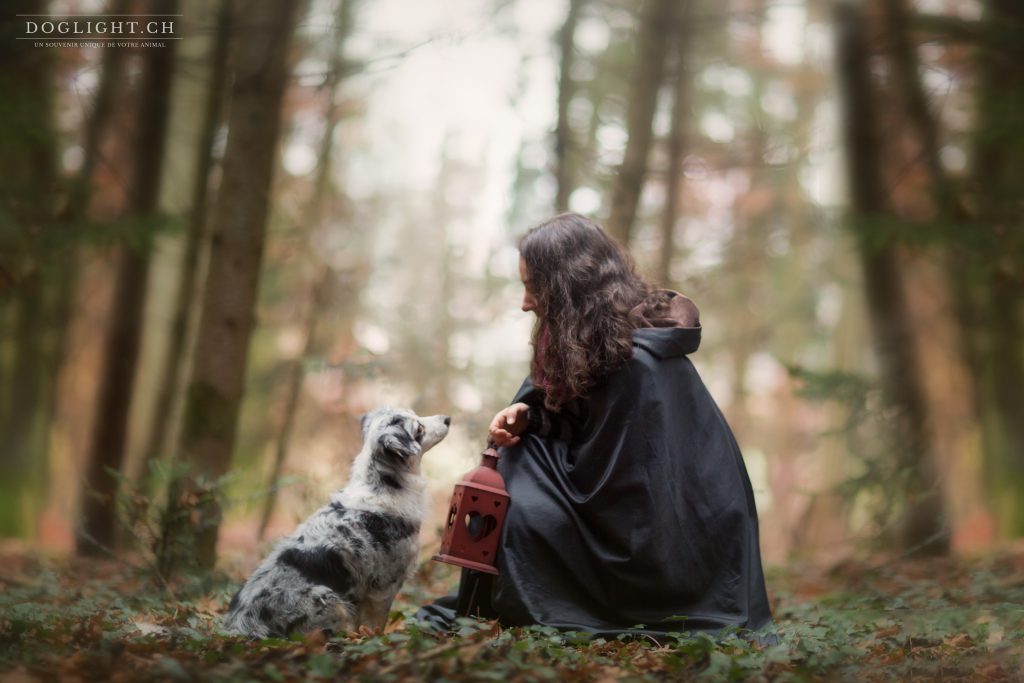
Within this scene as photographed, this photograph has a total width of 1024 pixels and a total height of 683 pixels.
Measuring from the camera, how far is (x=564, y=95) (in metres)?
11.0

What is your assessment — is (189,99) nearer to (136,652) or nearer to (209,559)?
(209,559)

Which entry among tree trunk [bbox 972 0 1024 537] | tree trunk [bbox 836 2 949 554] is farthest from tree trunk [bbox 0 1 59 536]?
tree trunk [bbox 972 0 1024 537]

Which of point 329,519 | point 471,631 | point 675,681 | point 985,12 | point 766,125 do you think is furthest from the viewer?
point 766,125

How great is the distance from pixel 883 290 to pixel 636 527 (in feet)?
21.1

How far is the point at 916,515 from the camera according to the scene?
9898 millimetres

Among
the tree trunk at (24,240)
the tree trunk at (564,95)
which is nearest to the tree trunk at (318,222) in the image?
the tree trunk at (564,95)

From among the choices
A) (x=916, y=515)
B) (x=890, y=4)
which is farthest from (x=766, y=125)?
(x=916, y=515)

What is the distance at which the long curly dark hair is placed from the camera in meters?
5.29

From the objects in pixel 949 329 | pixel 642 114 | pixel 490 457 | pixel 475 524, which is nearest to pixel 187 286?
pixel 642 114

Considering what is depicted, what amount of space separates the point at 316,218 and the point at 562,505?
9.08 meters

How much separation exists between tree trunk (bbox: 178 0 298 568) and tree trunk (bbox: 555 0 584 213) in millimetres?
4120

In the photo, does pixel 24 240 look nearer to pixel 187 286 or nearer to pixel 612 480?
pixel 187 286

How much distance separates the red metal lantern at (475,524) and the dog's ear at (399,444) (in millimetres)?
332

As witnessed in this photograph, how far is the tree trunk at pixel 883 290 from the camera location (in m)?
9.49
